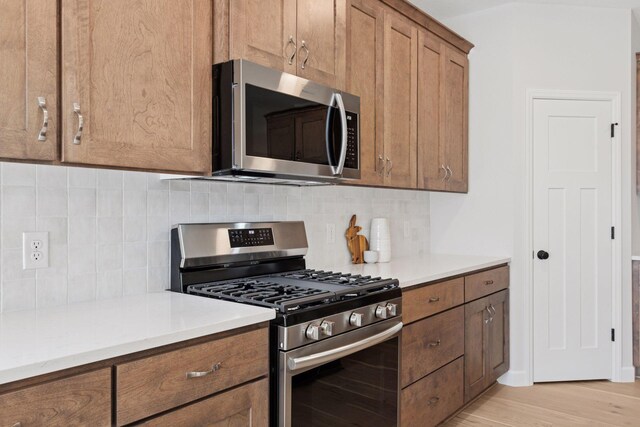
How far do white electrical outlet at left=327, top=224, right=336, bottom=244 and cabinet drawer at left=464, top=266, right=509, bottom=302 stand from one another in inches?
31.2

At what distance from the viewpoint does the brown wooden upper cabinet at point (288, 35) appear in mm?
1765

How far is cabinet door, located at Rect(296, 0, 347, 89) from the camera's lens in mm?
2049

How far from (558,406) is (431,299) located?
127cm

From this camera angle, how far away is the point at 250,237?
220 centimetres

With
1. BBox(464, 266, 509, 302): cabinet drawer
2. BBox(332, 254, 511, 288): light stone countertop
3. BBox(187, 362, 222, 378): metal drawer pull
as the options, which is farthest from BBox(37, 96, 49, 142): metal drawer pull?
BBox(464, 266, 509, 302): cabinet drawer

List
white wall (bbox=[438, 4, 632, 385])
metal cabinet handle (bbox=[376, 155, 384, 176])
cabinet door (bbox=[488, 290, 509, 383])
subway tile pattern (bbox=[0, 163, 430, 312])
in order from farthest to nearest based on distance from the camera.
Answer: white wall (bbox=[438, 4, 632, 385])
cabinet door (bbox=[488, 290, 509, 383])
metal cabinet handle (bbox=[376, 155, 384, 176])
subway tile pattern (bbox=[0, 163, 430, 312])

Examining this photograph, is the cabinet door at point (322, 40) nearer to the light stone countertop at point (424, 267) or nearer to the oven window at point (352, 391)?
the light stone countertop at point (424, 267)

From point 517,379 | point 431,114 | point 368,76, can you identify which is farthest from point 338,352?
point 517,379

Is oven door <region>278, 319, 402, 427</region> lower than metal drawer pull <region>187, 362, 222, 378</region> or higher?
lower

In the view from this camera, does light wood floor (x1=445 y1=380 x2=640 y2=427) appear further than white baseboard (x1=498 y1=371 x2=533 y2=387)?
No

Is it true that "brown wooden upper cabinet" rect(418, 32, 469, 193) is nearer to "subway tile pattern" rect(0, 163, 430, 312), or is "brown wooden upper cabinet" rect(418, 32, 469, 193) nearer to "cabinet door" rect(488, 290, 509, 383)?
"cabinet door" rect(488, 290, 509, 383)

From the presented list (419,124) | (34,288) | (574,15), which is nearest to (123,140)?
(34,288)

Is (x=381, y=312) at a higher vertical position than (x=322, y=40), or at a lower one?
lower

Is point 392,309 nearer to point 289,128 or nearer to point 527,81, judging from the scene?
point 289,128
